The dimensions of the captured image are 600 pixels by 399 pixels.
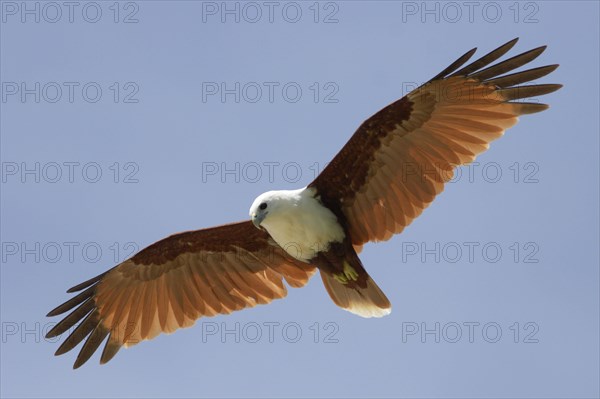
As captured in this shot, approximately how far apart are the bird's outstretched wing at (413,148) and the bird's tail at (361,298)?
20.9 inches

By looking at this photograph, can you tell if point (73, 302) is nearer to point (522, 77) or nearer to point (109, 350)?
point (109, 350)

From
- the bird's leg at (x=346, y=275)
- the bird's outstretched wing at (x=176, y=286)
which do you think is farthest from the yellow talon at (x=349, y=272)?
the bird's outstretched wing at (x=176, y=286)

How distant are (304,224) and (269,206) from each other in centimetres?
45

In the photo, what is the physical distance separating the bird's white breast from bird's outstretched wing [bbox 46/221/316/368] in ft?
2.55

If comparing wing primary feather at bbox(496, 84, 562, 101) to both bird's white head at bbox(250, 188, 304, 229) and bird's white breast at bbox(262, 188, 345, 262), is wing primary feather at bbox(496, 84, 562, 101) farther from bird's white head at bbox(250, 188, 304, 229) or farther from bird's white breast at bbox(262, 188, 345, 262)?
bird's white head at bbox(250, 188, 304, 229)

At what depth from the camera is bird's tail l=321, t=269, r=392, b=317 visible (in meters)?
12.6

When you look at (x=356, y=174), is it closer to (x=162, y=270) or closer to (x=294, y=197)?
(x=294, y=197)

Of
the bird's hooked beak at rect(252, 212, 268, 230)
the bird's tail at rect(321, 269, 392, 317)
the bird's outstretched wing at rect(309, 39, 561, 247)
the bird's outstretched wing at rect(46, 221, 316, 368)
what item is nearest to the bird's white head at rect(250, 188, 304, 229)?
the bird's hooked beak at rect(252, 212, 268, 230)

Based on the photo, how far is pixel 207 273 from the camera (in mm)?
13781

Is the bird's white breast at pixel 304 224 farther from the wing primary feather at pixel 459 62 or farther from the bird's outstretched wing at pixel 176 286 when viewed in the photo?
the wing primary feather at pixel 459 62

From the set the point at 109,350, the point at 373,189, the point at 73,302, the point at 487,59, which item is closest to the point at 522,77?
the point at 487,59

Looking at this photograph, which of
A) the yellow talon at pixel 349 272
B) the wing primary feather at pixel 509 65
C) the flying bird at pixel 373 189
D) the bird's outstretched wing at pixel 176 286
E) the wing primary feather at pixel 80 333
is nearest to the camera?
the wing primary feather at pixel 509 65

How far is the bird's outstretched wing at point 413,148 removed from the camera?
12.3 m

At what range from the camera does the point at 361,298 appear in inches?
501
